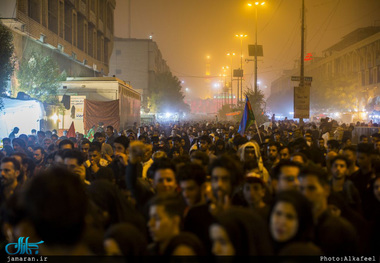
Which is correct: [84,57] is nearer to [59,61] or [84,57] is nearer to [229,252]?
[59,61]

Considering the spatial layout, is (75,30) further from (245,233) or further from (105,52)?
(245,233)

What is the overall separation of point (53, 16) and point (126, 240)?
30.4m

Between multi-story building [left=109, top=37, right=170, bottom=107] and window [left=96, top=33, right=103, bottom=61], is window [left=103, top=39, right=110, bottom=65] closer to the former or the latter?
window [left=96, top=33, right=103, bottom=61]

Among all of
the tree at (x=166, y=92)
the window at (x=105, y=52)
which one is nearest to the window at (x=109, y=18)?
the window at (x=105, y=52)

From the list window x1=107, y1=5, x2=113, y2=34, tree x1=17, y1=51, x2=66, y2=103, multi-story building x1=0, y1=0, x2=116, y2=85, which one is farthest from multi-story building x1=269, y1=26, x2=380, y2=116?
tree x1=17, y1=51, x2=66, y2=103

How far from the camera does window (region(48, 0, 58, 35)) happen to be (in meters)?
29.1

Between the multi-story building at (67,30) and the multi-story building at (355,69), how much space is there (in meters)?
29.7

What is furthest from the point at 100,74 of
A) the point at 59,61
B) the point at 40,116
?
the point at 40,116

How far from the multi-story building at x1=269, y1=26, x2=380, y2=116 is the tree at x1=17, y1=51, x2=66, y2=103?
40993 millimetres

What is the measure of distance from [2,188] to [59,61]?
96.0 ft

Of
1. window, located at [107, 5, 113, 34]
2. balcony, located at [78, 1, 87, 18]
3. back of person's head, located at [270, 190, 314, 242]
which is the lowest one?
back of person's head, located at [270, 190, 314, 242]

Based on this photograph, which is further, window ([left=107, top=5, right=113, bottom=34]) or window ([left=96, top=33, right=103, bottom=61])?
window ([left=107, top=5, right=113, bottom=34])

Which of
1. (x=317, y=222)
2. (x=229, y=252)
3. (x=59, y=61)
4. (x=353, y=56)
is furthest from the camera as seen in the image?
(x=353, y=56)

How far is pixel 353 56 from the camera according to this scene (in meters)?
63.9
